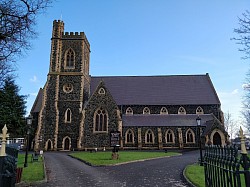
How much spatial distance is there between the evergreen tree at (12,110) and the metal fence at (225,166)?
33999 mm

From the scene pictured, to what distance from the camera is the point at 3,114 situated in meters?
33.5

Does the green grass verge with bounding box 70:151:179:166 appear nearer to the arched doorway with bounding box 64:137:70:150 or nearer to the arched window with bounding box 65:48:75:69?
the arched doorway with bounding box 64:137:70:150

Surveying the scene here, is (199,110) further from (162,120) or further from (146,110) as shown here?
(146,110)

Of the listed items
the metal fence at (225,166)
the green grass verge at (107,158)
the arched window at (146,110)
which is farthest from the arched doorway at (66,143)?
the metal fence at (225,166)

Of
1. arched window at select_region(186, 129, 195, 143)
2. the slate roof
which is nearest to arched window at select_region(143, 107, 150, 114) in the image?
the slate roof

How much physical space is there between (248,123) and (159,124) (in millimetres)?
26118

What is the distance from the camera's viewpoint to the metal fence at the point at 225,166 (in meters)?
3.43

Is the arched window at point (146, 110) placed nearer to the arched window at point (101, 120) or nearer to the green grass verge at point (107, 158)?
the arched window at point (101, 120)

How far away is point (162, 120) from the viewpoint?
36.7m

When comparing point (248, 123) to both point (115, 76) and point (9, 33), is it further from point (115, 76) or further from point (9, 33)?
point (9, 33)

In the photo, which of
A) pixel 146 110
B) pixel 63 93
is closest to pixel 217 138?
pixel 146 110

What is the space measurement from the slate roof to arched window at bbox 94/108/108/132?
3234mm

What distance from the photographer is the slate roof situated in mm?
35656

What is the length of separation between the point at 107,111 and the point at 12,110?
15.4 m
